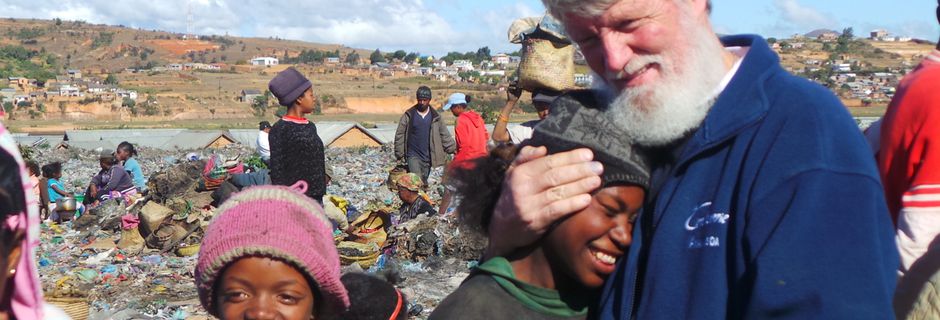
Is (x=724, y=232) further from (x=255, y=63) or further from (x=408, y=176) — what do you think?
(x=255, y=63)

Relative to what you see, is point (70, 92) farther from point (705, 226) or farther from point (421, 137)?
point (705, 226)

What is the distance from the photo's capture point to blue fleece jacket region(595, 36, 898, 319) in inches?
56.6

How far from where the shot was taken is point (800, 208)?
1.45 meters

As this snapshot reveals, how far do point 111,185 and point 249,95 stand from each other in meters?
49.2

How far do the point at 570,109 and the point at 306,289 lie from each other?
95 centimetres

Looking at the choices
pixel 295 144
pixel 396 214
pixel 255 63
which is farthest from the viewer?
pixel 255 63

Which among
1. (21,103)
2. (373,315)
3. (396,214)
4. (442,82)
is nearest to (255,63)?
(442,82)

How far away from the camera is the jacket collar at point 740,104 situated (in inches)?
64.0

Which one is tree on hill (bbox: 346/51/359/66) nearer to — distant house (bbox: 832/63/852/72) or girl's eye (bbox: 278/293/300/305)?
distant house (bbox: 832/63/852/72)

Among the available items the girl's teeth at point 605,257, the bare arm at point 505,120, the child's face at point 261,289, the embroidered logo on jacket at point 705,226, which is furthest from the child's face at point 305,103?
the embroidered logo on jacket at point 705,226

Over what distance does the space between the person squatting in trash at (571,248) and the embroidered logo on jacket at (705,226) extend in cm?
22

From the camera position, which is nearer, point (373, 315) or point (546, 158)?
point (546, 158)

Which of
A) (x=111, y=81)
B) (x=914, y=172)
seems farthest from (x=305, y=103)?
(x=111, y=81)

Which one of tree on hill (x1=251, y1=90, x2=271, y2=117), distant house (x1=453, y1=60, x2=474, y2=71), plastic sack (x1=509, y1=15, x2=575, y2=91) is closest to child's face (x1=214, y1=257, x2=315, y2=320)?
plastic sack (x1=509, y1=15, x2=575, y2=91)
